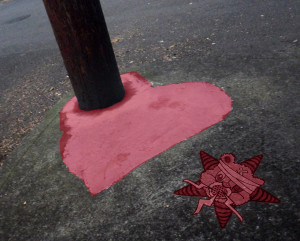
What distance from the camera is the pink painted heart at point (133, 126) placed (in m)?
2.25

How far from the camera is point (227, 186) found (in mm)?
1854

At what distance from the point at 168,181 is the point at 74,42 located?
152cm

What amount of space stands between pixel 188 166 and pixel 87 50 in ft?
4.67

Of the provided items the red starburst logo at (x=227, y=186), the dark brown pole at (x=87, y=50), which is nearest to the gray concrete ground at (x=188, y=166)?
the red starburst logo at (x=227, y=186)

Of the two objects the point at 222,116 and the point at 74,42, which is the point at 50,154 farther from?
the point at 222,116

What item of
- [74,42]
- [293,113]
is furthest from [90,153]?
[293,113]

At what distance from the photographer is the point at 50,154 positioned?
2527 millimetres

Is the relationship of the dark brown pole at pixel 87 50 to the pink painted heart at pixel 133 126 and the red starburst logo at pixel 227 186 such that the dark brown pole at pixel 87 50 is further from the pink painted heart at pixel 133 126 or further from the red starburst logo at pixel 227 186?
the red starburst logo at pixel 227 186

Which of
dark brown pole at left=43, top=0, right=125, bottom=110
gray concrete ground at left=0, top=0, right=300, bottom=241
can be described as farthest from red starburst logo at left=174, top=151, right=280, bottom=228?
dark brown pole at left=43, top=0, right=125, bottom=110

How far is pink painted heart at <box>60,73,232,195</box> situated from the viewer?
225cm

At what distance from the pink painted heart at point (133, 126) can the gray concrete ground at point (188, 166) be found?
0.08 m

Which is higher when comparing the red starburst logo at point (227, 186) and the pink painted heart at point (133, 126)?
the pink painted heart at point (133, 126)

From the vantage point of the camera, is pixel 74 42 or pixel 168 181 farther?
pixel 74 42

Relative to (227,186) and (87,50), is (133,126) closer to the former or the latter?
(87,50)
